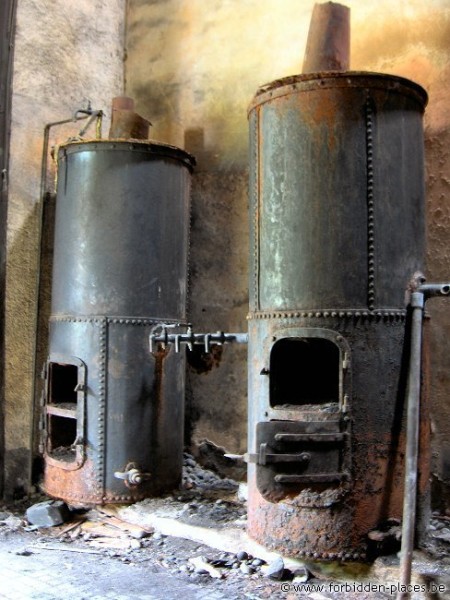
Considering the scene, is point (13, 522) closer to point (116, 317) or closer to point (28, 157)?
point (116, 317)

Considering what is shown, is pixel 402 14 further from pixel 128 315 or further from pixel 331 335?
pixel 128 315

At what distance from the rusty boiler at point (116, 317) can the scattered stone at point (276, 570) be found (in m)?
1.37

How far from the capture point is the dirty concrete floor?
3316 millimetres

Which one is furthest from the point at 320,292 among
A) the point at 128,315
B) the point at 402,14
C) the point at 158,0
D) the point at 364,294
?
the point at 158,0

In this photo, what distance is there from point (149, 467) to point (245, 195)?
2.50 metres

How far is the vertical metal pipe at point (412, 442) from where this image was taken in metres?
3.07

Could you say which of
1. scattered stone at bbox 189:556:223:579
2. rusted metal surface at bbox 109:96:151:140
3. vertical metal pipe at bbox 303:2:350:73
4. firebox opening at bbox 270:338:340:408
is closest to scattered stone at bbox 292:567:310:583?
scattered stone at bbox 189:556:223:579

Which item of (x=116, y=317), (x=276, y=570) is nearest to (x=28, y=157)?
(x=116, y=317)

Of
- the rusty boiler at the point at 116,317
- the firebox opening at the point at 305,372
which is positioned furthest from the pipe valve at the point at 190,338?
the firebox opening at the point at 305,372

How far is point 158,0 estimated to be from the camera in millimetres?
6129

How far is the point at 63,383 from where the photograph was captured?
5180mm

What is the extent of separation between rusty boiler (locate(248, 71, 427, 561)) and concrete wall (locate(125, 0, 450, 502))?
153 centimetres

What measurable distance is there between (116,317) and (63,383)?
960 mm

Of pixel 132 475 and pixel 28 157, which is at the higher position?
pixel 28 157
